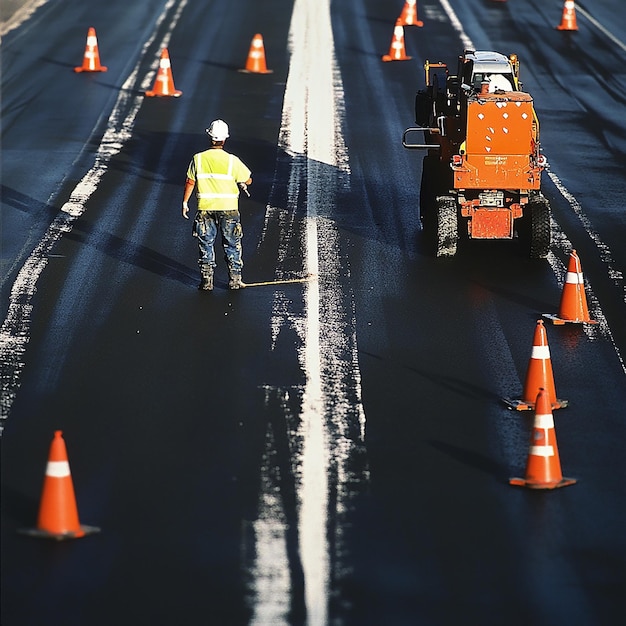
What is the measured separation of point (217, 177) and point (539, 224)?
3.93 m

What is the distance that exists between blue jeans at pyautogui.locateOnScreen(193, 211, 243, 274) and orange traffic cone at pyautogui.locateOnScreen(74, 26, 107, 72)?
13.8m

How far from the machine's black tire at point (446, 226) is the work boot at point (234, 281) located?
261cm

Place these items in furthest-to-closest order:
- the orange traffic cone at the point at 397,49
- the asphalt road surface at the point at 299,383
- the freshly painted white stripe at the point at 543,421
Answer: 1. the orange traffic cone at the point at 397,49
2. the freshly painted white stripe at the point at 543,421
3. the asphalt road surface at the point at 299,383

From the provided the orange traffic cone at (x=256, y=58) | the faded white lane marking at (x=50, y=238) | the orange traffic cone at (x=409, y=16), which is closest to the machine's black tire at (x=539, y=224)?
the faded white lane marking at (x=50, y=238)

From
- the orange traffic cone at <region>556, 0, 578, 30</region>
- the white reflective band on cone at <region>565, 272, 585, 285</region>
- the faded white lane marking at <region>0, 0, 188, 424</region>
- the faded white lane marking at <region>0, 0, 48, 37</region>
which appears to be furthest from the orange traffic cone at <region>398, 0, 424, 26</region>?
the white reflective band on cone at <region>565, 272, 585, 285</region>

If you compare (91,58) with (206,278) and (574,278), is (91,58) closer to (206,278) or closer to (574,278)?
(206,278)

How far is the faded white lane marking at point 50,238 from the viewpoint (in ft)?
41.2

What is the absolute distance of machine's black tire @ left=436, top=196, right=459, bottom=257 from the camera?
629 inches

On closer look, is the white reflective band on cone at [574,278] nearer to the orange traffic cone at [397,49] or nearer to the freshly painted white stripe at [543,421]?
the freshly painted white stripe at [543,421]

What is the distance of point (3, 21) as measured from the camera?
32.8m

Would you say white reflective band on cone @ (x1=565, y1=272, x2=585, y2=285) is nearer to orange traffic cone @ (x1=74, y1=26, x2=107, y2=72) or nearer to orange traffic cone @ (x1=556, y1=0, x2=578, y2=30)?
orange traffic cone @ (x1=74, y1=26, x2=107, y2=72)

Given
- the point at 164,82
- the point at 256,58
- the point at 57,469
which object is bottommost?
the point at 164,82

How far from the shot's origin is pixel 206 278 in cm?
1484

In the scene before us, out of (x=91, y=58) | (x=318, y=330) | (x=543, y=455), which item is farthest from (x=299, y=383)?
(x=91, y=58)
